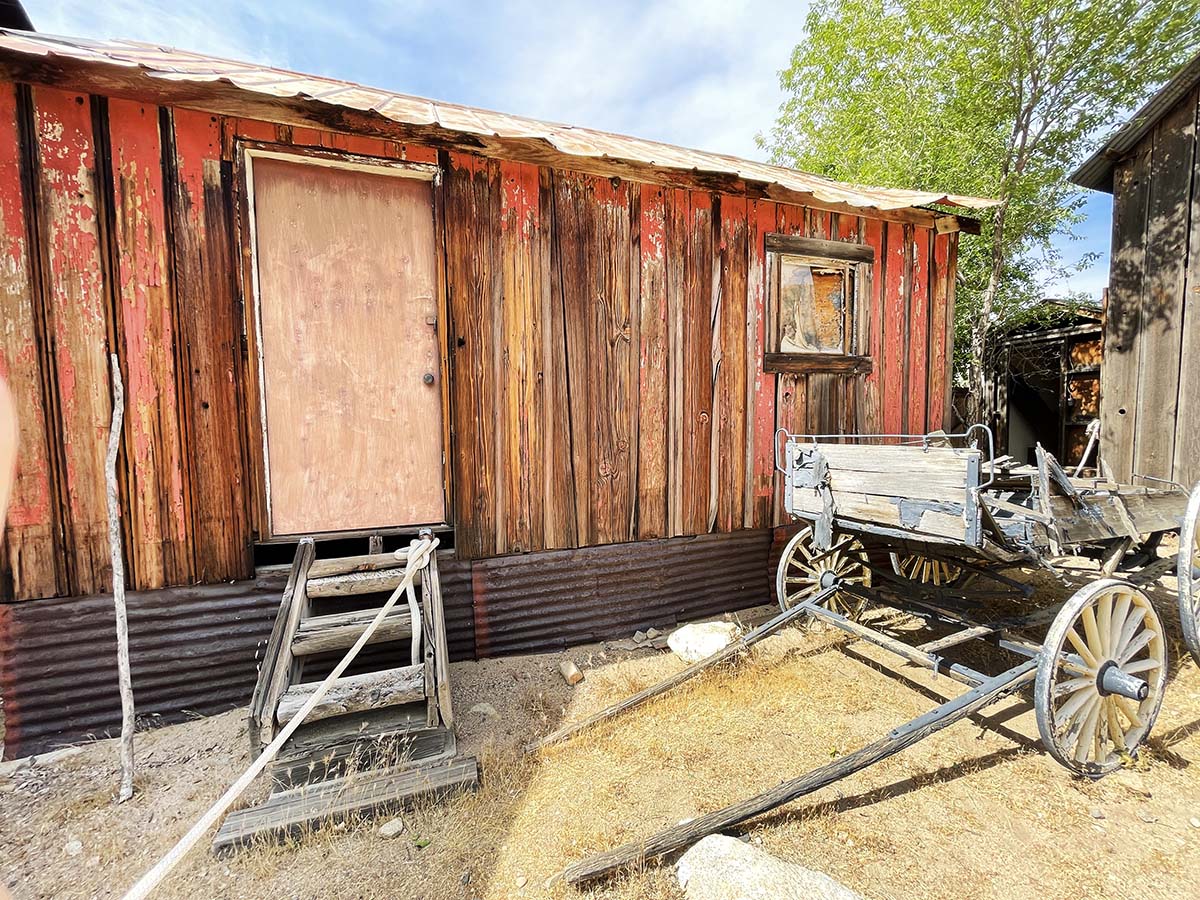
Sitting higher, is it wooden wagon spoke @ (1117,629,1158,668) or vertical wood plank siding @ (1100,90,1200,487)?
vertical wood plank siding @ (1100,90,1200,487)

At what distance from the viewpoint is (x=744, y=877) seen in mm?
2123

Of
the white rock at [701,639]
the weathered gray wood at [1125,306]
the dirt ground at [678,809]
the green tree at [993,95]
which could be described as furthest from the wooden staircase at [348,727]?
the green tree at [993,95]

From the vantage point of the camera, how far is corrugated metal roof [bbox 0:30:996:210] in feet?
9.59

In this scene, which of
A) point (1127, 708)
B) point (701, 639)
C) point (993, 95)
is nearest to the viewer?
point (1127, 708)

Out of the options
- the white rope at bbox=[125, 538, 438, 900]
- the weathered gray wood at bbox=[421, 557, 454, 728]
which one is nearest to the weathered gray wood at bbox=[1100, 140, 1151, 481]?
the weathered gray wood at bbox=[421, 557, 454, 728]

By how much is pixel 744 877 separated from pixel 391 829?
154cm

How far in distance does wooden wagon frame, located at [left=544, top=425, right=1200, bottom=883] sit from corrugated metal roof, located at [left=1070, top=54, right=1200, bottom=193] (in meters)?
4.31

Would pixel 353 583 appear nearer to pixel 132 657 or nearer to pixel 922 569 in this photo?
pixel 132 657

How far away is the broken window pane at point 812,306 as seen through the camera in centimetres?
502

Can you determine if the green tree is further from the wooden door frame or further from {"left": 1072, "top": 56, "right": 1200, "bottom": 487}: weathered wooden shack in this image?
the wooden door frame

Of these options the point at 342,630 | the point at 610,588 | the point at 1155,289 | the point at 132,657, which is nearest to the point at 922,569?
the point at 610,588

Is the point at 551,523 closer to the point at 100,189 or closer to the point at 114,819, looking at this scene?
the point at 114,819

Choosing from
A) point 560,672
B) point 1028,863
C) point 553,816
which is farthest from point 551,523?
point 1028,863

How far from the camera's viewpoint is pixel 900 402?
18.2 feet
